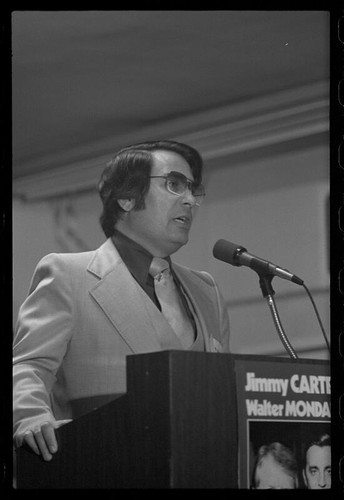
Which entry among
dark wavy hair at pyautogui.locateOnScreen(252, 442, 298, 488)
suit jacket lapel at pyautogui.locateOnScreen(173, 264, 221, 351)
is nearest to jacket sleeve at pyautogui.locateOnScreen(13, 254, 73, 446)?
suit jacket lapel at pyautogui.locateOnScreen(173, 264, 221, 351)

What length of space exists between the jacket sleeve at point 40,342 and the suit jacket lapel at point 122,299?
0.34 feet

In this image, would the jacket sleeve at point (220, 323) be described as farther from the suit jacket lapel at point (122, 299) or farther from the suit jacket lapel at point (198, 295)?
the suit jacket lapel at point (122, 299)

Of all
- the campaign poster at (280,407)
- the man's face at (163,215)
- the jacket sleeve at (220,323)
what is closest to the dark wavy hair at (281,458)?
the campaign poster at (280,407)

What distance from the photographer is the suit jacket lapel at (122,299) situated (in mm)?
3018

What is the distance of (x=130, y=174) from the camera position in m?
3.18

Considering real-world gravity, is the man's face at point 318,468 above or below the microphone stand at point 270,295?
below

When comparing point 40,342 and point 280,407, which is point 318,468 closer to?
point 280,407

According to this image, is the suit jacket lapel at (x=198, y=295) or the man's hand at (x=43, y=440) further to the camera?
the suit jacket lapel at (x=198, y=295)

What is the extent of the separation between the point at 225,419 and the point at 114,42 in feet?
3.94

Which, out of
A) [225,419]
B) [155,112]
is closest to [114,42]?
[155,112]

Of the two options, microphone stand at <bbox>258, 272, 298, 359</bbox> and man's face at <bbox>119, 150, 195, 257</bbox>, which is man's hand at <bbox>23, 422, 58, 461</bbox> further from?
microphone stand at <bbox>258, 272, 298, 359</bbox>

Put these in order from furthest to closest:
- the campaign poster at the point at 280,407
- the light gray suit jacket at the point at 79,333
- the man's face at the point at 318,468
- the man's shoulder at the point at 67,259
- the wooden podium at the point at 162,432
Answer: the man's shoulder at the point at 67,259 → the light gray suit jacket at the point at 79,333 → the man's face at the point at 318,468 → the campaign poster at the point at 280,407 → the wooden podium at the point at 162,432

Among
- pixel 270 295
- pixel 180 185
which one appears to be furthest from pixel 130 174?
pixel 270 295

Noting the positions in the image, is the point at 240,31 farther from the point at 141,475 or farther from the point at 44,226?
the point at 141,475
